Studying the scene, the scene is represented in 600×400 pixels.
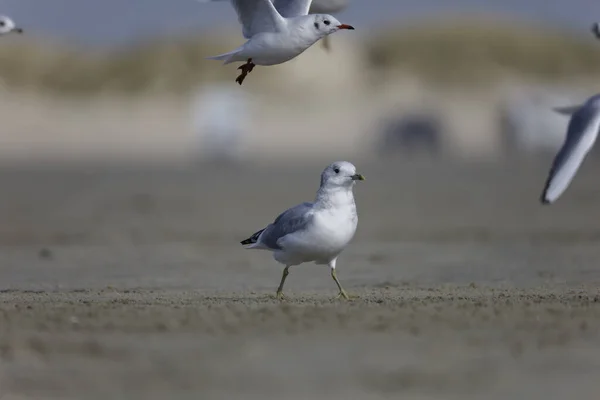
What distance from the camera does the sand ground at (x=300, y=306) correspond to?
5.91 m

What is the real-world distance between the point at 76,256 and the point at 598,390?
8669 millimetres

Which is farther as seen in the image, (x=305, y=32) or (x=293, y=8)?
(x=293, y=8)

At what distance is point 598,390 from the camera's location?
18.5ft

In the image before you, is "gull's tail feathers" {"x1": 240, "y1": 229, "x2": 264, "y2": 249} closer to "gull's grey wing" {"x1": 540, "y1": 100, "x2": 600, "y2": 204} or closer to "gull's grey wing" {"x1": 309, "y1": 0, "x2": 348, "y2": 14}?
"gull's grey wing" {"x1": 540, "y1": 100, "x2": 600, "y2": 204}

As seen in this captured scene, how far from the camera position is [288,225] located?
880cm

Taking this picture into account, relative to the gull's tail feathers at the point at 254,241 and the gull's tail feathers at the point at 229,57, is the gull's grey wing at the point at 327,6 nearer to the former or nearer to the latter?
the gull's tail feathers at the point at 229,57

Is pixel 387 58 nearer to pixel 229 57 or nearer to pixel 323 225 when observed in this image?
pixel 229 57

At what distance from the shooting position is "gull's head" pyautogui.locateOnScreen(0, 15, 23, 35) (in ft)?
37.8

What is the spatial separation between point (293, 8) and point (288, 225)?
2598 millimetres

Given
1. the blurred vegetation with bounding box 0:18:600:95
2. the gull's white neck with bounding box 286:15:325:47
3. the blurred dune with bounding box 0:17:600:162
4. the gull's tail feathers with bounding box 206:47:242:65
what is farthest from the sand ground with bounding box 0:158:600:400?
the blurred vegetation with bounding box 0:18:600:95

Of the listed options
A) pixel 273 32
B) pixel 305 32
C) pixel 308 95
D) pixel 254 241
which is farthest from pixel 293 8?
pixel 308 95

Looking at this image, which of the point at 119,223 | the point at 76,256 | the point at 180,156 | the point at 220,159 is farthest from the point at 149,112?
the point at 76,256

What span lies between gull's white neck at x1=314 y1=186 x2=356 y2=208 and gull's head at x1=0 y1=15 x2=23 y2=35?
421 centimetres

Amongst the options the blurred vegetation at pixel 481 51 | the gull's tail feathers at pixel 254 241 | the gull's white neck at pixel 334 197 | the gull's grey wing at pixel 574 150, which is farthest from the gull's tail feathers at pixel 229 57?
the blurred vegetation at pixel 481 51
